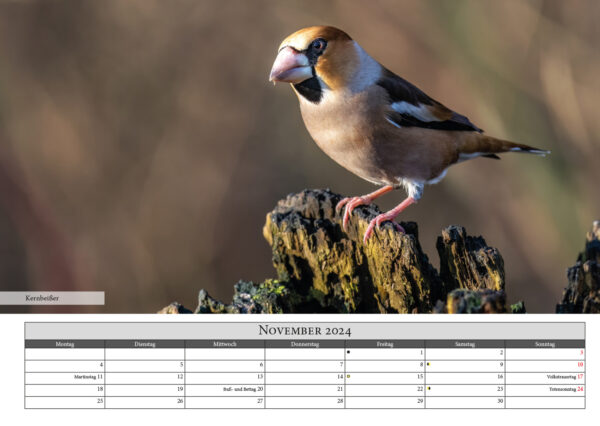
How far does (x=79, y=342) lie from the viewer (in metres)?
2.51

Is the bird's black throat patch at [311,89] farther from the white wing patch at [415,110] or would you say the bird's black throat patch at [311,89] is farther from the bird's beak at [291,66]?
the white wing patch at [415,110]

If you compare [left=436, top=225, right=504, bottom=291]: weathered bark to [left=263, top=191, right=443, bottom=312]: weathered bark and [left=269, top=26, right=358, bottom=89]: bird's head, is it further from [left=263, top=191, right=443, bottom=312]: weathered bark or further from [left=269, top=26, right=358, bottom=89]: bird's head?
[left=269, top=26, right=358, bottom=89]: bird's head

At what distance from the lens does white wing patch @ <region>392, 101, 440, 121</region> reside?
347 cm

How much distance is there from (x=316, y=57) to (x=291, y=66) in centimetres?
18

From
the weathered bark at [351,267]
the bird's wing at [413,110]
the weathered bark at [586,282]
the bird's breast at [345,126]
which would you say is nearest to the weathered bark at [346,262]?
the weathered bark at [351,267]

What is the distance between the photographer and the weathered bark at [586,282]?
94.4 inches

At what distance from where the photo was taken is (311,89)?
3254 mm

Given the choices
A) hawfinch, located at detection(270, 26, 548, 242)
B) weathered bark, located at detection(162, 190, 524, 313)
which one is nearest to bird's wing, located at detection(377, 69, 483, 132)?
hawfinch, located at detection(270, 26, 548, 242)

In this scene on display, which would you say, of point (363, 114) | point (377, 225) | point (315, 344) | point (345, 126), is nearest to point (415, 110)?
point (363, 114)

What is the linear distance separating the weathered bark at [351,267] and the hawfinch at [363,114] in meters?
0.15
